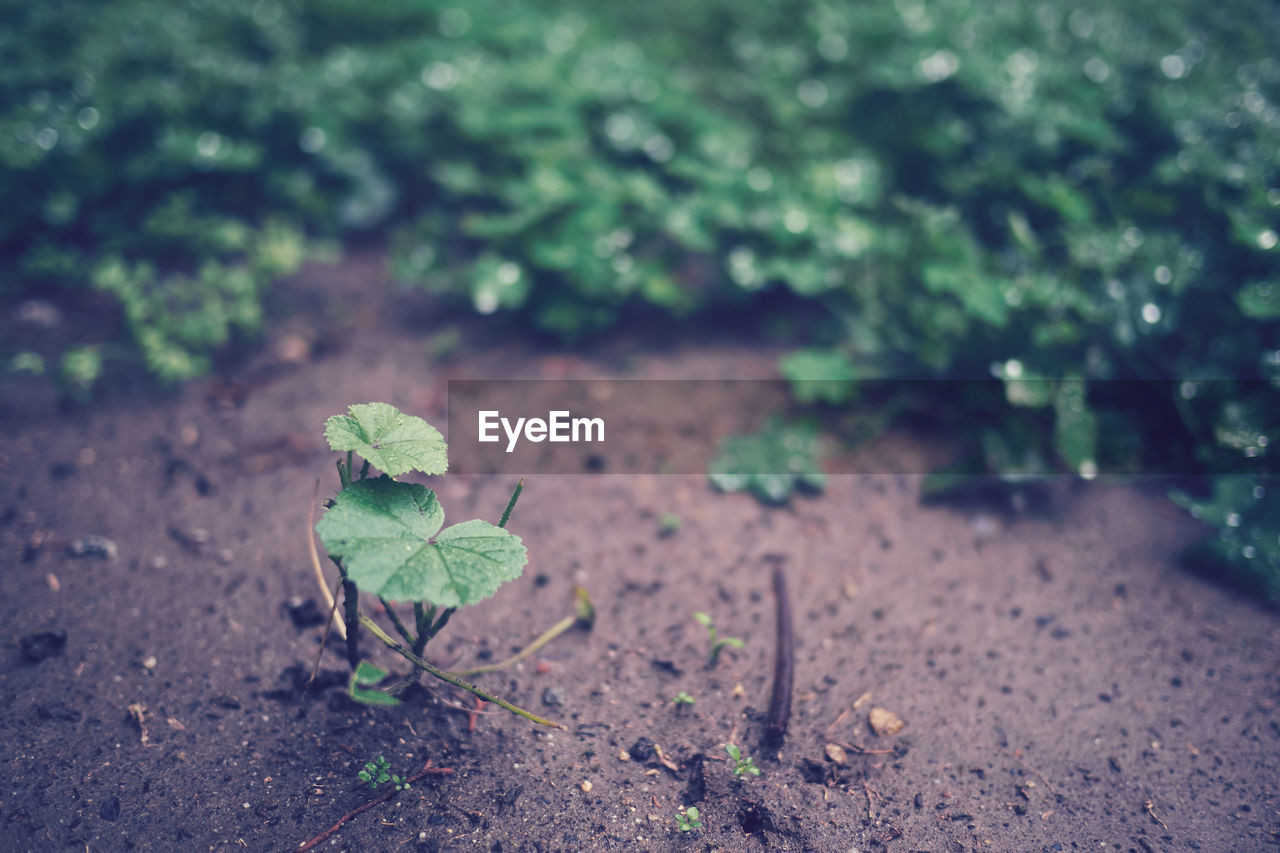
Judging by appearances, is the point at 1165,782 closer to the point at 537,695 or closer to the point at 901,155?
the point at 537,695

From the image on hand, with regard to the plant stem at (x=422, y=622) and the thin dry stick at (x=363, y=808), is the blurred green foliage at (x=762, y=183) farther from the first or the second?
the thin dry stick at (x=363, y=808)

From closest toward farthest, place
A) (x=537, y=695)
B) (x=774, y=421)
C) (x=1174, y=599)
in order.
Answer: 1. (x=537, y=695)
2. (x=1174, y=599)
3. (x=774, y=421)

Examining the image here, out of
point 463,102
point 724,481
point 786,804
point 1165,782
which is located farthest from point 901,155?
point 786,804

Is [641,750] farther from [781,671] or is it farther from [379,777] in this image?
[379,777]

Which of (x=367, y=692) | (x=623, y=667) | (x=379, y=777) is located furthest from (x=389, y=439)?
(x=623, y=667)

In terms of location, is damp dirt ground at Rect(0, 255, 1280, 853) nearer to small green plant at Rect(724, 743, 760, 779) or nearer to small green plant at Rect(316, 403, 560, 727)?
small green plant at Rect(724, 743, 760, 779)
